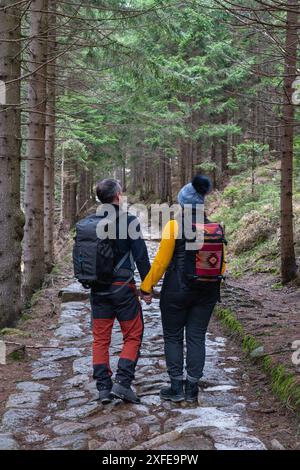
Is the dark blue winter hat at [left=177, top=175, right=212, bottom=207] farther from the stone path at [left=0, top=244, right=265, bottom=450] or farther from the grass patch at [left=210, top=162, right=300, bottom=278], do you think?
the grass patch at [left=210, top=162, right=300, bottom=278]

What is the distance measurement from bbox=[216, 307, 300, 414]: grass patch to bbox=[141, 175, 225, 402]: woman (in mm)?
870

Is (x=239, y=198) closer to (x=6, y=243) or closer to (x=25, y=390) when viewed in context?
(x=6, y=243)

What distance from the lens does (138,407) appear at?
5.02m

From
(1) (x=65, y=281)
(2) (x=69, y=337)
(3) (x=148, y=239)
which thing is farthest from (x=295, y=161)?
(2) (x=69, y=337)

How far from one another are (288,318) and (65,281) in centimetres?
630

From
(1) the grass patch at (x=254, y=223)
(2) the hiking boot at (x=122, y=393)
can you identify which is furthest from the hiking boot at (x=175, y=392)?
(1) the grass patch at (x=254, y=223)

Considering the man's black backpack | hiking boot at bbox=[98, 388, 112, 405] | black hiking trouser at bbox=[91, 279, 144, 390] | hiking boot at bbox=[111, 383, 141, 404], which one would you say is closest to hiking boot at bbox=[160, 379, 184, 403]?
hiking boot at bbox=[111, 383, 141, 404]

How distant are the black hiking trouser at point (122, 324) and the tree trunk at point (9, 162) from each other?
3.10 m

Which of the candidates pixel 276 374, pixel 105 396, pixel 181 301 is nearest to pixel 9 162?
pixel 181 301

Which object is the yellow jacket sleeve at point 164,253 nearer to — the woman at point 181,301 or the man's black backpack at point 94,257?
the woman at point 181,301

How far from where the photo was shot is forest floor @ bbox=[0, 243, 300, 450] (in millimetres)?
4238

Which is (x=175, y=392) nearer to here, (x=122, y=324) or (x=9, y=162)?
(x=122, y=324)

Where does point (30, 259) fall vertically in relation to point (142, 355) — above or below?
above

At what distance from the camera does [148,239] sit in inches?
891
